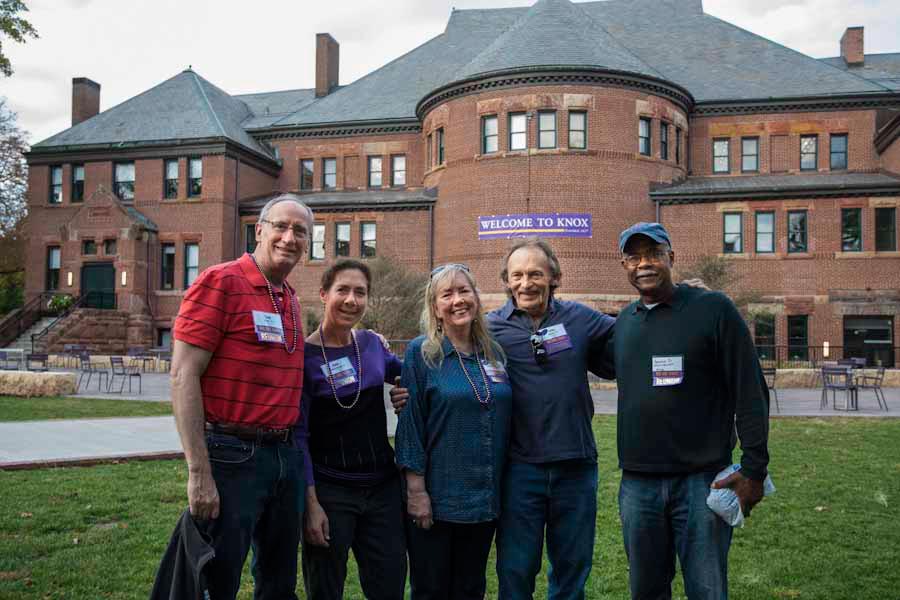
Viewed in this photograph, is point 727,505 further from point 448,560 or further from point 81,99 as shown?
point 81,99

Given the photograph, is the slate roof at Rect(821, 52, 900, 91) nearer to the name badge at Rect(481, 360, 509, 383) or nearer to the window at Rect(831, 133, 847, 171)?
the window at Rect(831, 133, 847, 171)

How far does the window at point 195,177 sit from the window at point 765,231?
26.0 meters

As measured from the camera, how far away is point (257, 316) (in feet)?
11.5

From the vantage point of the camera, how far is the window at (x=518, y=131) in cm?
3006

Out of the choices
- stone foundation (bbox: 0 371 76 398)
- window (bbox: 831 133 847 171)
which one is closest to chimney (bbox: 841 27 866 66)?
window (bbox: 831 133 847 171)

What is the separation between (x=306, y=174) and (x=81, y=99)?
547 inches

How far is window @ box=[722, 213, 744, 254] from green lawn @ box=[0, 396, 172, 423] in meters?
24.0

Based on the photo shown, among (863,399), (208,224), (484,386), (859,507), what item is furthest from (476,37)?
(484,386)

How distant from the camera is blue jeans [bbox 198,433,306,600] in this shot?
341cm

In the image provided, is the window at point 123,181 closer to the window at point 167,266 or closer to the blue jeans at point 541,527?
the window at point 167,266

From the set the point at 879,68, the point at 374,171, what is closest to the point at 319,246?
the point at 374,171

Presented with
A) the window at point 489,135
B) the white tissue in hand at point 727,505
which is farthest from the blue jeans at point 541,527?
the window at point 489,135

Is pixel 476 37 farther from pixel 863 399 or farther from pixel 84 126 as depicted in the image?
pixel 863 399

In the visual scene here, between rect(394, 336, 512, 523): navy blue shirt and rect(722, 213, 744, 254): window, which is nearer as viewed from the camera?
rect(394, 336, 512, 523): navy blue shirt
